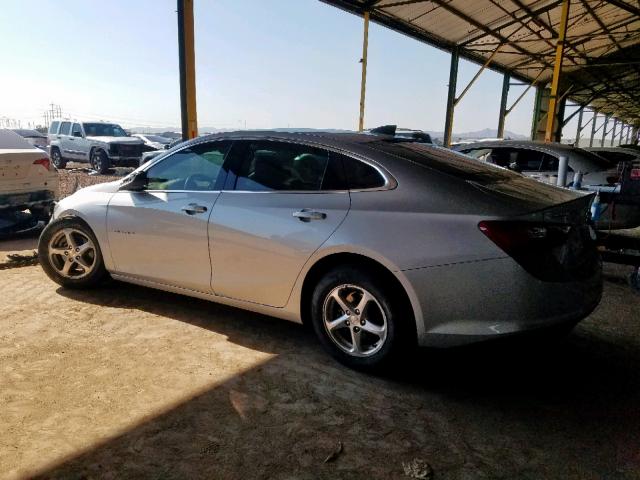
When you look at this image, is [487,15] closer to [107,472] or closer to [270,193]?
[270,193]

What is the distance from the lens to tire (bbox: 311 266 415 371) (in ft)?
8.68

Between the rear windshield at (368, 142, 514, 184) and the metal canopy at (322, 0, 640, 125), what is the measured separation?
1027cm

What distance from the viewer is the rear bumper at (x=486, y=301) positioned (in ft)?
7.78

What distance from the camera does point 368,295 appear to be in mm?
2723

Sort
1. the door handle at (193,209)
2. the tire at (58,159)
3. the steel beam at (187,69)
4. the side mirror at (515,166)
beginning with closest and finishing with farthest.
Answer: the door handle at (193,209), the side mirror at (515,166), the steel beam at (187,69), the tire at (58,159)

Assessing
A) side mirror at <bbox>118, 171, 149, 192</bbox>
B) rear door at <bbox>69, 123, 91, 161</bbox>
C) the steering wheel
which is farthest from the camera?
rear door at <bbox>69, 123, 91, 161</bbox>

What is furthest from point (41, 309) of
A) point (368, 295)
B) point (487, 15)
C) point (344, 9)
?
point (487, 15)

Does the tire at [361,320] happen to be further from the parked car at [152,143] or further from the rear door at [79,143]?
the rear door at [79,143]

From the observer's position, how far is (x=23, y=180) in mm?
6277

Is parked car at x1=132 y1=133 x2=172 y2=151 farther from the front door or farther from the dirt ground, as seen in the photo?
the dirt ground

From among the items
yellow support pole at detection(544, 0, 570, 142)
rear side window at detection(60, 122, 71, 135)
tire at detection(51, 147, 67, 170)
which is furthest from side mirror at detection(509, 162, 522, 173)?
tire at detection(51, 147, 67, 170)

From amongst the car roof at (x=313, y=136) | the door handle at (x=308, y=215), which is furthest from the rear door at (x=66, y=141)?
the door handle at (x=308, y=215)

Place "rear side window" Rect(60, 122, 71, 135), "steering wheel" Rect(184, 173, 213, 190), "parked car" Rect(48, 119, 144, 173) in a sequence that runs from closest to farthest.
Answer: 1. "steering wheel" Rect(184, 173, 213, 190)
2. "parked car" Rect(48, 119, 144, 173)
3. "rear side window" Rect(60, 122, 71, 135)

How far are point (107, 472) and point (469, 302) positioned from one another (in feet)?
6.10
